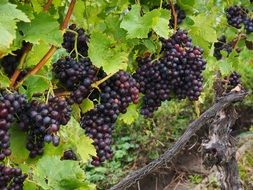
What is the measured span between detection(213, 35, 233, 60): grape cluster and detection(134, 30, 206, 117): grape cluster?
187cm

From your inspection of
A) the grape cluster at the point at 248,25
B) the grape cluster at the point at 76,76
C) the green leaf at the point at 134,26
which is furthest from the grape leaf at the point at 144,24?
the grape cluster at the point at 248,25

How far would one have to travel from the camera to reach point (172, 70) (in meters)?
2.18

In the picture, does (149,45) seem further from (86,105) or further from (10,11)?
(10,11)

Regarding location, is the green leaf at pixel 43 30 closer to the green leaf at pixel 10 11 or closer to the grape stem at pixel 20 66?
the grape stem at pixel 20 66

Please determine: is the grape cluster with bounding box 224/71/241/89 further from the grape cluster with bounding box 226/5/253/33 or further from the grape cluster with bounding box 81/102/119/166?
the grape cluster with bounding box 81/102/119/166

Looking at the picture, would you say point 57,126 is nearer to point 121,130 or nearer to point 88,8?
point 88,8

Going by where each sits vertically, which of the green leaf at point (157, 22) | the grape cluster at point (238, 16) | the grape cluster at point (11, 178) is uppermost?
the grape cluster at point (238, 16)

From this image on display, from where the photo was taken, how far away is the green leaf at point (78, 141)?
1.84 m

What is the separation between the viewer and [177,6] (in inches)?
93.7

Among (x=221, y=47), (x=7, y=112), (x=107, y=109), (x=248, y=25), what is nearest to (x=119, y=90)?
(x=107, y=109)

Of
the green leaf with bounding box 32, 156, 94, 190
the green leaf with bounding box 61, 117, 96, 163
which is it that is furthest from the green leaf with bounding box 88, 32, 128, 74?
the green leaf with bounding box 32, 156, 94, 190

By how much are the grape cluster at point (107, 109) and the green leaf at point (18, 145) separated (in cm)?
25

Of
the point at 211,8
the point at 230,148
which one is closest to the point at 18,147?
the point at 230,148

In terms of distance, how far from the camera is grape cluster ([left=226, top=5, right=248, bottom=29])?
3971 mm
